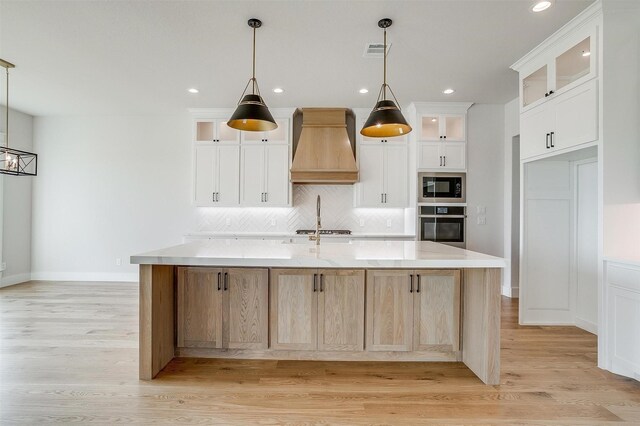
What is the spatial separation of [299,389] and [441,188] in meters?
3.65

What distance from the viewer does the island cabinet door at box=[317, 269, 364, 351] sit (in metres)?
2.49

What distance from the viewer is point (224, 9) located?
104 inches

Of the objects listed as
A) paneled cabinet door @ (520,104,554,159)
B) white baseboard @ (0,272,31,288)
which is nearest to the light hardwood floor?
paneled cabinet door @ (520,104,554,159)

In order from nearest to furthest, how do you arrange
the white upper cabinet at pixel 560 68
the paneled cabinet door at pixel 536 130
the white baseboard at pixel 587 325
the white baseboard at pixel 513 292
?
the white upper cabinet at pixel 560 68, the paneled cabinet door at pixel 536 130, the white baseboard at pixel 587 325, the white baseboard at pixel 513 292

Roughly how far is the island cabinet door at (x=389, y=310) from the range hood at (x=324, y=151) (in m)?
2.60

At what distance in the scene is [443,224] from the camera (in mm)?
4844

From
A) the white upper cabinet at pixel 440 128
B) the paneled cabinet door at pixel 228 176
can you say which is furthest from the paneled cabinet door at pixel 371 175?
the paneled cabinet door at pixel 228 176

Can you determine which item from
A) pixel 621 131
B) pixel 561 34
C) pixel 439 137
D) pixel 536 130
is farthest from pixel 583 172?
pixel 439 137

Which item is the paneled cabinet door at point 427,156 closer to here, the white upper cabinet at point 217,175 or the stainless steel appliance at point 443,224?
the stainless steel appliance at point 443,224

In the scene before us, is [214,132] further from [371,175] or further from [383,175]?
[383,175]

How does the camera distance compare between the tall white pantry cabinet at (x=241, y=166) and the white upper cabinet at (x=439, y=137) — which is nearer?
the white upper cabinet at (x=439, y=137)

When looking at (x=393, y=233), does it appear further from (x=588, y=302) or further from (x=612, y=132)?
(x=612, y=132)

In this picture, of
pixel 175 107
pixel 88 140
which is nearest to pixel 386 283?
pixel 175 107

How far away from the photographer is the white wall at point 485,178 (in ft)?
16.2
